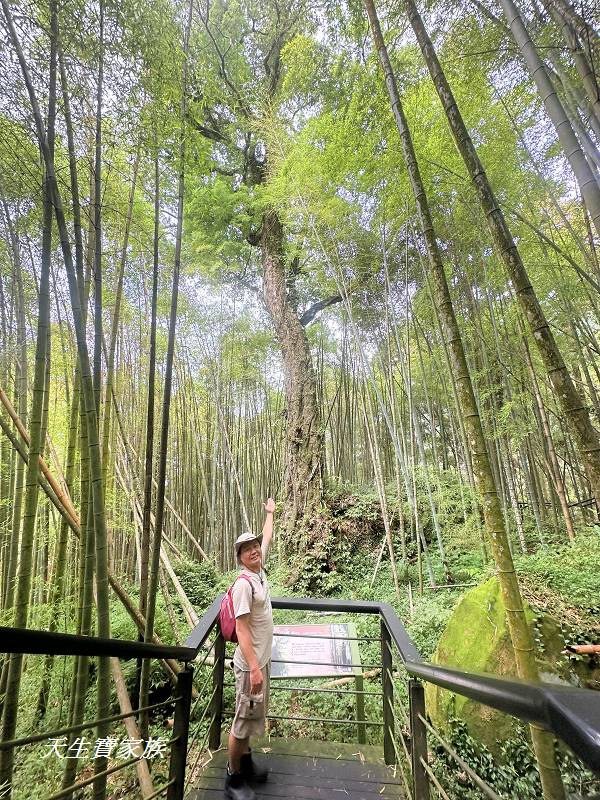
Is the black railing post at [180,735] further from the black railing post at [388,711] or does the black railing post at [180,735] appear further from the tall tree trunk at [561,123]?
the tall tree trunk at [561,123]

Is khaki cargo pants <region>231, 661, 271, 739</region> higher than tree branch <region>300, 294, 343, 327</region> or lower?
lower

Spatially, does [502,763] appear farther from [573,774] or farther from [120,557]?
[120,557]

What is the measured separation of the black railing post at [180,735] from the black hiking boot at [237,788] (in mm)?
240

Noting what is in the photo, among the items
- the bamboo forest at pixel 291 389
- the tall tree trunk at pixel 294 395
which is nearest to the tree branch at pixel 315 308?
the bamboo forest at pixel 291 389

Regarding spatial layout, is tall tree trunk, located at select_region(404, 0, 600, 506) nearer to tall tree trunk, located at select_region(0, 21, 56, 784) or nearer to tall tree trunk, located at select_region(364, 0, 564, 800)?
tall tree trunk, located at select_region(364, 0, 564, 800)

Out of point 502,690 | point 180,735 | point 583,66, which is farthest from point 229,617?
point 583,66

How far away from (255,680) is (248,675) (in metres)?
0.07

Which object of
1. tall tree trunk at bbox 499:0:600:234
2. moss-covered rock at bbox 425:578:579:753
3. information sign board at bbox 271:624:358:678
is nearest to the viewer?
tall tree trunk at bbox 499:0:600:234

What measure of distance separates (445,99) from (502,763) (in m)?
2.88

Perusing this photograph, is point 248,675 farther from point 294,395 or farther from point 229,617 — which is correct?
point 294,395

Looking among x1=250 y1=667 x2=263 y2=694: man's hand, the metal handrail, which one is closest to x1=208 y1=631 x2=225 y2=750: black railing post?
x1=250 y1=667 x2=263 y2=694: man's hand

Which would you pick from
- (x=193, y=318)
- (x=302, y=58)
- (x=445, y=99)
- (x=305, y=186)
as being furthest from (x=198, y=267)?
(x=445, y=99)

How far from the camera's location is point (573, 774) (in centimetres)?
175

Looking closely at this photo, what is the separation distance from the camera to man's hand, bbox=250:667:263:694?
1.45 metres
